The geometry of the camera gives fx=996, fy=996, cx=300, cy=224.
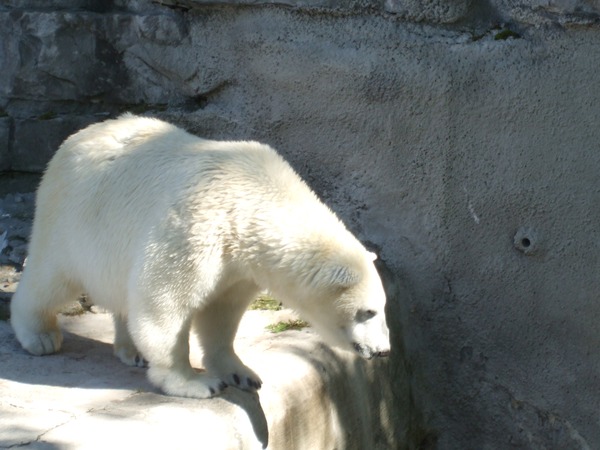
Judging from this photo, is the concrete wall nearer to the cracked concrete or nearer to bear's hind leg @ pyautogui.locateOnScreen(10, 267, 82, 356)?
the cracked concrete

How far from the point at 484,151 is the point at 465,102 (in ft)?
0.80

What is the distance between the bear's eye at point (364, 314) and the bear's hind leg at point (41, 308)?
118 cm

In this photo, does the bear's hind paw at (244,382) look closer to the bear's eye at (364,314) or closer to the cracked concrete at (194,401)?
the cracked concrete at (194,401)

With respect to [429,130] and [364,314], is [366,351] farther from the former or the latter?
[429,130]

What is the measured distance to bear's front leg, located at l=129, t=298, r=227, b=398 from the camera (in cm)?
352

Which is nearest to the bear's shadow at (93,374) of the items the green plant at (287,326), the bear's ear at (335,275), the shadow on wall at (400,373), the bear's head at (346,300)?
the bear's head at (346,300)

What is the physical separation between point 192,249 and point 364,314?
662mm

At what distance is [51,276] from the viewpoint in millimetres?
3986

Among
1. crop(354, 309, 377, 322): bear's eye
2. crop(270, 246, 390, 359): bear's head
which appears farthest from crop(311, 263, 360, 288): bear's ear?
crop(354, 309, 377, 322): bear's eye

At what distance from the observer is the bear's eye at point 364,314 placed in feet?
11.7

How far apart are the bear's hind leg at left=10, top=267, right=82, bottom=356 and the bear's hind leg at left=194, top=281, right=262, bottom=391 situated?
0.57 metres

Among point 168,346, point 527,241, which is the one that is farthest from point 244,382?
point 527,241

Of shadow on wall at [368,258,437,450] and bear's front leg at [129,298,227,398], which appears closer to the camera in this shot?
bear's front leg at [129,298,227,398]

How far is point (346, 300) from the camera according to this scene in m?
3.56
